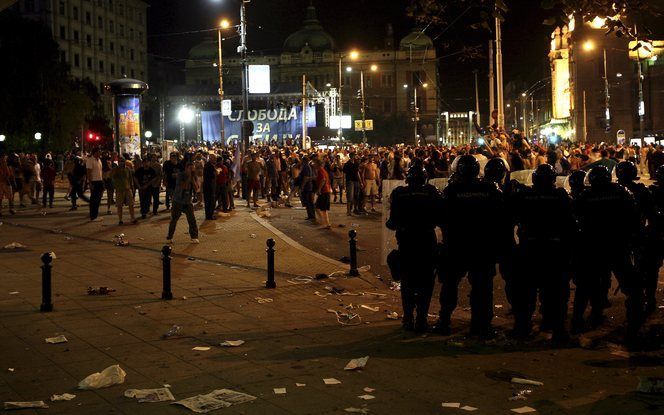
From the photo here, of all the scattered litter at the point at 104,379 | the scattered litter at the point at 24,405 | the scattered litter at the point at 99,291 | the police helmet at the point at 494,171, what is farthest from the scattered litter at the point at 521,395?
the scattered litter at the point at 99,291

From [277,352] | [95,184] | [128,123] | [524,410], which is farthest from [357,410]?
[128,123]

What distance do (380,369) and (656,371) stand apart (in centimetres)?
230

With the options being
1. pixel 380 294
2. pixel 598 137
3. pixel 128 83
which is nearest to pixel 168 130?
pixel 128 83

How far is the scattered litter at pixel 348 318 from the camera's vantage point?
891 cm

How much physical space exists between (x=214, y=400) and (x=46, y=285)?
421 cm

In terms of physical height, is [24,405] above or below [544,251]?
below

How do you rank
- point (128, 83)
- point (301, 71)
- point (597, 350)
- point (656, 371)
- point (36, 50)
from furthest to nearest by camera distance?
point (301, 71) < point (36, 50) < point (128, 83) < point (597, 350) < point (656, 371)

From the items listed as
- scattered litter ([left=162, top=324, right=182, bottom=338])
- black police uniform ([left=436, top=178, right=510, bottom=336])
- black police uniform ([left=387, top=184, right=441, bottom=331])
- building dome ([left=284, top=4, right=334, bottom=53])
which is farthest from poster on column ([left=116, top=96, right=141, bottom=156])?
building dome ([left=284, top=4, right=334, bottom=53])

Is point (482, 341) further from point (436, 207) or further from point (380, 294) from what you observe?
point (380, 294)

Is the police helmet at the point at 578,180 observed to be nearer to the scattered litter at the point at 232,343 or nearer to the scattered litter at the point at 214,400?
the scattered litter at the point at 232,343

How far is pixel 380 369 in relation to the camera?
6.87m

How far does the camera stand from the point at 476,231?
26.4 feet

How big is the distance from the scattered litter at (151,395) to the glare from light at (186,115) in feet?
145

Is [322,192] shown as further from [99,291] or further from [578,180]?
[578,180]
